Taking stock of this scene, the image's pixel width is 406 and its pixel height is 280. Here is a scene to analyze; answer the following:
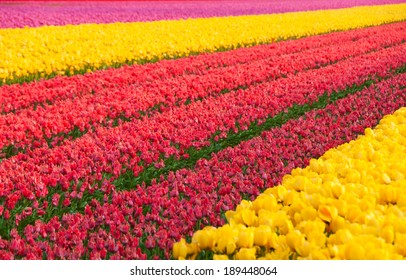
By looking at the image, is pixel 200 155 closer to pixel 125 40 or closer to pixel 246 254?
pixel 246 254

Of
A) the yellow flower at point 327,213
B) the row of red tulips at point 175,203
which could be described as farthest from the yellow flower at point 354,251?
the row of red tulips at point 175,203

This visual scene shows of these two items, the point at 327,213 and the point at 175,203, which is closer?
the point at 327,213

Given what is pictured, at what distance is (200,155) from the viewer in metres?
6.46

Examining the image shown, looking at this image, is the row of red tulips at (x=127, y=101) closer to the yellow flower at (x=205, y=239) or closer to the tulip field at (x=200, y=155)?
the tulip field at (x=200, y=155)

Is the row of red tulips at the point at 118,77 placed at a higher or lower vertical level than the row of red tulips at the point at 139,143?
higher

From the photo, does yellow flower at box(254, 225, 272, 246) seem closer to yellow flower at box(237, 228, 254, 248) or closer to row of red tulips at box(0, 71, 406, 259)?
yellow flower at box(237, 228, 254, 248)

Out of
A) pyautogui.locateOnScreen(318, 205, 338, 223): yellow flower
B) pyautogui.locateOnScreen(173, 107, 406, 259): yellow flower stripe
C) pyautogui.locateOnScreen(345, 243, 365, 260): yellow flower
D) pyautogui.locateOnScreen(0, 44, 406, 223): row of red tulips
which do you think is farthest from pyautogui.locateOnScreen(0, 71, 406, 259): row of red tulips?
pyautogui.locateOnScreen(345, 243, 365, 260): yellow flower

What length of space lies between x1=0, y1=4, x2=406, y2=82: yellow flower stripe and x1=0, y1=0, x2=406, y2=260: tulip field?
0.09 meters

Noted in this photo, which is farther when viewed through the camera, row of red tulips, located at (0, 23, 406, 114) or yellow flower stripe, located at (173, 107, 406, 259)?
row of red tulips, located at (0, 23, 406, 114)

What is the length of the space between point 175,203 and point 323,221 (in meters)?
1.91

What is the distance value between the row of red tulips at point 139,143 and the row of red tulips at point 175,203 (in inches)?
14.1

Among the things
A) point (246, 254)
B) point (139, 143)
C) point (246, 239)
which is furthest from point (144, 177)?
point (246, 254)

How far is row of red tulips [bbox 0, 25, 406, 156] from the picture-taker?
6.85 meters

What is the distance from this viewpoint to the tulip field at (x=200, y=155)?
328 cm
